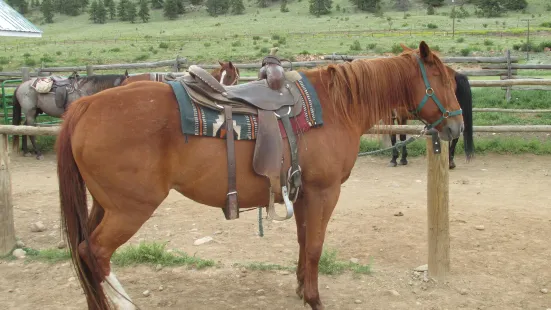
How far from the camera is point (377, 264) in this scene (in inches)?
173

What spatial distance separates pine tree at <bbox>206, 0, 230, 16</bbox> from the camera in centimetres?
7601

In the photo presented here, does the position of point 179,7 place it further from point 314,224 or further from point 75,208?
point 314,224

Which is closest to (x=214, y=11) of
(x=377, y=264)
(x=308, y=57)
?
(x=308, y=57)

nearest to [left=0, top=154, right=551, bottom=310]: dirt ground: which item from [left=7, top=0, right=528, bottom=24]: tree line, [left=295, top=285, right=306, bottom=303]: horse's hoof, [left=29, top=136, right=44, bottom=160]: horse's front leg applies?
[left=295, top=285, right=306, bottom=303]: horse's hoof

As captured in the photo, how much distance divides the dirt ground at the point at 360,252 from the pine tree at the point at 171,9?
73.2 metres

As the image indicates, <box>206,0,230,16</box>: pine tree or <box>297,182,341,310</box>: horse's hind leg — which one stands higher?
<box>206,0,230,16</box>: pine tree

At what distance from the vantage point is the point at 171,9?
77.1m

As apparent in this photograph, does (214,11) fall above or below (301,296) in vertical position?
above

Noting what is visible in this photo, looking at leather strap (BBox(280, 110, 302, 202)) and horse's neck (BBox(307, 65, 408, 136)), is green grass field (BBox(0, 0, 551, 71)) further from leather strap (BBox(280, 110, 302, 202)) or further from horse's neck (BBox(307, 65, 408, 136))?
leather strap (BBox(280, 110, 302, 202))

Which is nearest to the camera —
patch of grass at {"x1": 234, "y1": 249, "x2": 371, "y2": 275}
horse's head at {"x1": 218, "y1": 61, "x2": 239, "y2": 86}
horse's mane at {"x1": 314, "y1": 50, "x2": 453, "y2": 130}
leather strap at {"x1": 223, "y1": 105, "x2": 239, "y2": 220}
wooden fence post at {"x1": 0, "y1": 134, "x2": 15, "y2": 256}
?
leather strap at {"x1": 223, "y1": 105, "x2": 239, "y2": 220}

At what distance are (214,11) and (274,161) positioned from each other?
76358mm

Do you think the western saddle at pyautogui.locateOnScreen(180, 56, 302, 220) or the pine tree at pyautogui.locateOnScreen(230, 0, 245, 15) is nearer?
the western saddle at pyautogui.locateOnScreen(180, 56, 302, 220)

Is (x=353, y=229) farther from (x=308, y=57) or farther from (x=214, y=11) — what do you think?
(x=214, y=11)

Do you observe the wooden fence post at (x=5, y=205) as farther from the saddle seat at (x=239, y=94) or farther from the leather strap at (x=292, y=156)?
the leather strap at (x=292, y=156)
